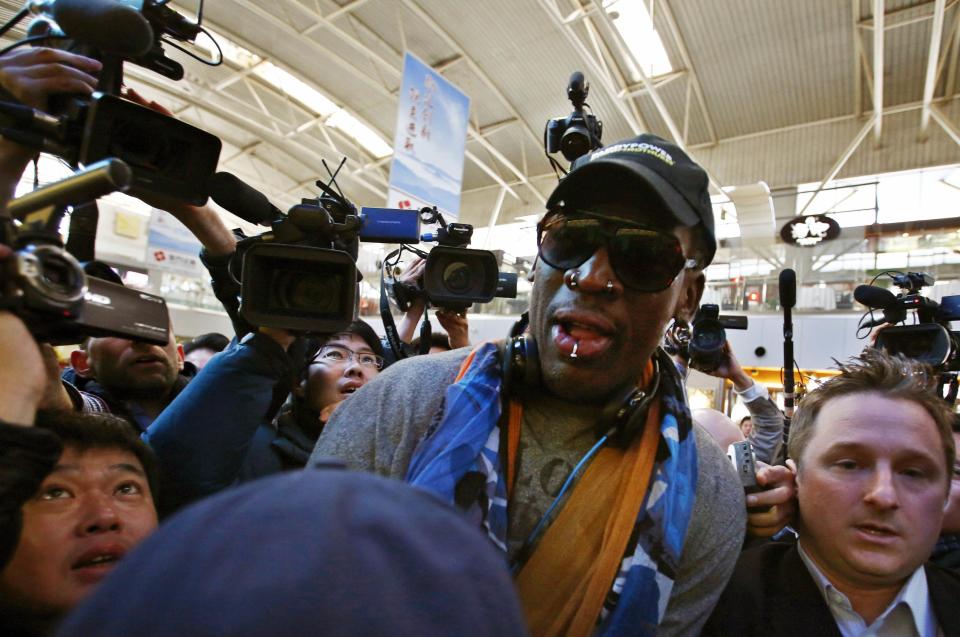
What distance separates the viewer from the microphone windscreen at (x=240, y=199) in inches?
49.8

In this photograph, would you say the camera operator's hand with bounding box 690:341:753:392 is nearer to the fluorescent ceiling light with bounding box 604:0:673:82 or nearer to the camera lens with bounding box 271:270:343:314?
the camera lens with bounding box 271:270:343:314

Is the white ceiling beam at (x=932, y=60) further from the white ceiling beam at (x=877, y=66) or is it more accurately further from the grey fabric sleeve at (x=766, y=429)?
the grey fabric sleeve at (x=766, y=429)

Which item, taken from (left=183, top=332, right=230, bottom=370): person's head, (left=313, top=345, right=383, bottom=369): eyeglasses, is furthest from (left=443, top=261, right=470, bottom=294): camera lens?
(left=183, top=332, right=230, bottom=370): person's head

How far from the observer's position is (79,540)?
112cm

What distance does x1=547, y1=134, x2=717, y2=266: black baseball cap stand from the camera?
1.08 metres

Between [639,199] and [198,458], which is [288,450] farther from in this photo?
[639,199]

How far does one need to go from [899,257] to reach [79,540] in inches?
399

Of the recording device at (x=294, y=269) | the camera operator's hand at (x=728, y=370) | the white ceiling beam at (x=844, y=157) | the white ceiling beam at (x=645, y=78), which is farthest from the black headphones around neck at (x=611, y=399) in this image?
the white ceiling beam at (x=844, y=157)

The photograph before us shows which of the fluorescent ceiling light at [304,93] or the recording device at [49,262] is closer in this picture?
the recording device at [49,262]

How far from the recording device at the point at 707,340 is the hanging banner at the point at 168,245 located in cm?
1074

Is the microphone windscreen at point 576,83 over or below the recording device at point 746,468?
over

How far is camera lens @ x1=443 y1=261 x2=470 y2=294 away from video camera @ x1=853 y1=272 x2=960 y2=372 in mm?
1694

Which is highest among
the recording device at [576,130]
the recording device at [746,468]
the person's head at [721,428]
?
the recording device at [576,130]

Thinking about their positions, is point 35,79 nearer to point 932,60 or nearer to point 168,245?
point 932,60
